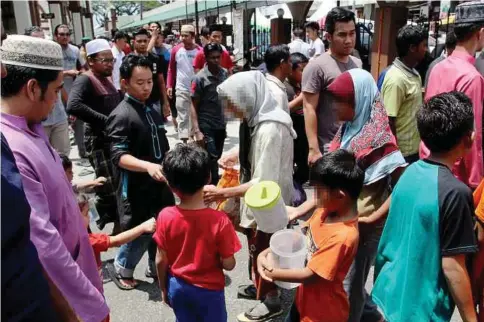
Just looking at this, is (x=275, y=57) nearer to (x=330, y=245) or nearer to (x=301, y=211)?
(x=301, y=211)

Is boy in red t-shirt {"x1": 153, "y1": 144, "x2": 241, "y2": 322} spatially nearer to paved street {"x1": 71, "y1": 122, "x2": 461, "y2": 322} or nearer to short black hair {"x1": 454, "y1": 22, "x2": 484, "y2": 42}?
paved street {"x1": 71, "y1": 122, "x2": 461, "y2": 322}

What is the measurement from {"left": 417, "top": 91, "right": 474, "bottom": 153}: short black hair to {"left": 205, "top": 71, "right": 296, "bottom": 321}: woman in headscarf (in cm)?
90

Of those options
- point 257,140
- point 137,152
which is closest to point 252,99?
point 257,140

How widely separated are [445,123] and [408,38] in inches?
71.7

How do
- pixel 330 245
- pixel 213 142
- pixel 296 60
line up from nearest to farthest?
pixel 330 245 < pixel 296 60 < pixel 213 142

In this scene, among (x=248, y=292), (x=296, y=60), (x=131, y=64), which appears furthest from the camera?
(x=296, y=60)

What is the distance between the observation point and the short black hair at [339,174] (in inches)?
71.7

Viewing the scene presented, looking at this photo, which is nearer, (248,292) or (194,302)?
(194,302)

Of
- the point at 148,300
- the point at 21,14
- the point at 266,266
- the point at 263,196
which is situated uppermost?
the point at 21,14

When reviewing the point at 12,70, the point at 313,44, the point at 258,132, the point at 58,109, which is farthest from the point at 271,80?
the point at 313,44

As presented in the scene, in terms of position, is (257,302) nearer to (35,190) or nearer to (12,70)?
(35,190)

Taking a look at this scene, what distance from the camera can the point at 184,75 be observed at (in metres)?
6.72

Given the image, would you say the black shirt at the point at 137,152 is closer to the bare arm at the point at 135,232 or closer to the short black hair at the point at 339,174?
the bare arm at the point at 135,232

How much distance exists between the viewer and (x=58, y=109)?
495 cm
